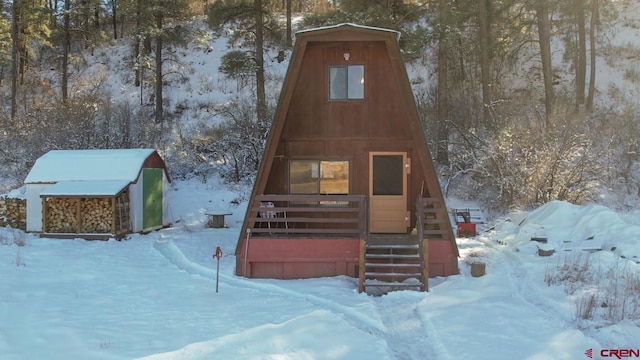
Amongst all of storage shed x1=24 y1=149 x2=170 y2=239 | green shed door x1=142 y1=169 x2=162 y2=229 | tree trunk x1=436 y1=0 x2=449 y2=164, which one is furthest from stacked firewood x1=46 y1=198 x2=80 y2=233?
tree trunk x1=436 y1=0 x2=449 y2=164

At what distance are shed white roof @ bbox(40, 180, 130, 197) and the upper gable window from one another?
751 centimetres

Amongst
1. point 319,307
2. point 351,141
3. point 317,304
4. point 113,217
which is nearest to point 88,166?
point 113,217

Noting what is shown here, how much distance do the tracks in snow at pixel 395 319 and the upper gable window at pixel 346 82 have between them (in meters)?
4.92

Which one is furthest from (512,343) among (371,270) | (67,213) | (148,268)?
(67,213)

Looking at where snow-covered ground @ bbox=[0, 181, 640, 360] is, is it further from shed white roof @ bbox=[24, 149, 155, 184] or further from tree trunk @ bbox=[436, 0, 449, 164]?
tree trunk @ bbox=[436, 0, 449, 164]

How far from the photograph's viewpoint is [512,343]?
605 centimetres

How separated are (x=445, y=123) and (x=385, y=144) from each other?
958 centimetres

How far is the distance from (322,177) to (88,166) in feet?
28.5

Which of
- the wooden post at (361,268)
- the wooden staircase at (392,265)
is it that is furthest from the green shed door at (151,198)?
the wooden post at (361,268)

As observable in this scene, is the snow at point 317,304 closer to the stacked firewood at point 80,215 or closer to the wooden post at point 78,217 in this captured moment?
the wooden post at point 78,217

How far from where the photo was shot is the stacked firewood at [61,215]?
14930 mm

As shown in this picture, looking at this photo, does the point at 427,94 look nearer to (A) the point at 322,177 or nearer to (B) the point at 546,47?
(B) the point at 546,47

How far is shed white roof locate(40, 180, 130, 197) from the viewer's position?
47.0 ft

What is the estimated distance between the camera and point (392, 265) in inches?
359
